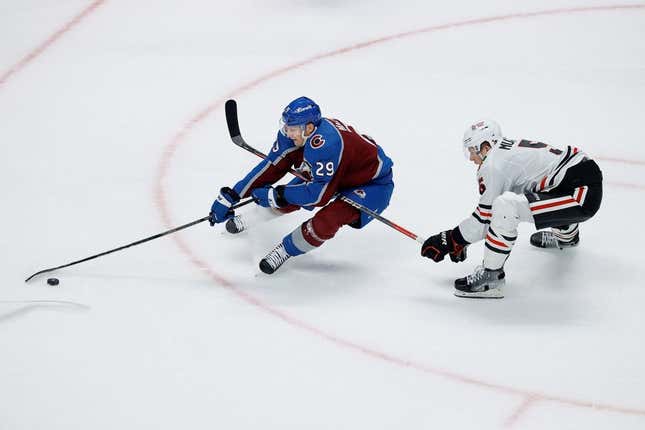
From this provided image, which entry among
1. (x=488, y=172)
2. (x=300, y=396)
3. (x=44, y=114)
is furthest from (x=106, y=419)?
(x=44, y=114)

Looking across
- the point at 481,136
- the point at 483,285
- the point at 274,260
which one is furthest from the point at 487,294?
the point at 274,260

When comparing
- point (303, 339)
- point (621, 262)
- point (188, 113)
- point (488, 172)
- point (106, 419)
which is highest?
point (188, 113)

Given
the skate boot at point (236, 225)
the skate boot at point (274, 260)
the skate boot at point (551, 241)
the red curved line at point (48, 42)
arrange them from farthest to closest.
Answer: the red curved line at point (48, 42), the skate boot at point (236, 225), the skate boot at point (551, 241), the skate boot at point (274, 260)

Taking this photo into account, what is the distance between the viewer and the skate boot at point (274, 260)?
5078mm

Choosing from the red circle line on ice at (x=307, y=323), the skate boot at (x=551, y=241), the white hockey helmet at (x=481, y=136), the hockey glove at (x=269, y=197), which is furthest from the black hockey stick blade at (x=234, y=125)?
the skate boot at (x=551, y=241)

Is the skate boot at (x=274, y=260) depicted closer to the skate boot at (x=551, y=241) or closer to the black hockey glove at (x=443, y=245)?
the black hockey glove at (x=443, y=245)

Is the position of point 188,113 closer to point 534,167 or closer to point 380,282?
point 380,282

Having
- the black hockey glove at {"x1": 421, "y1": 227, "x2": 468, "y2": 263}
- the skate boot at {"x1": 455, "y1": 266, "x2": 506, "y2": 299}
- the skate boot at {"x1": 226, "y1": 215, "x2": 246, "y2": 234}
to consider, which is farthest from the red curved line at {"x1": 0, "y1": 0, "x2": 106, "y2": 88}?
the skate boot at {"x1": 455, "y1": 266, "x2": 506, "y2": 299}

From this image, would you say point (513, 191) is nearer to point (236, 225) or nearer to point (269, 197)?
point (269, 197)

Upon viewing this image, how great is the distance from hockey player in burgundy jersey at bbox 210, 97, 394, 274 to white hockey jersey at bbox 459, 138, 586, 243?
22.0 inches

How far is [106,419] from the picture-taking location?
409cm

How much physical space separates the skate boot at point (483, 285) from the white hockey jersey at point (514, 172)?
0.18 meters

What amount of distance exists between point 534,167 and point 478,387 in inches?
43.7

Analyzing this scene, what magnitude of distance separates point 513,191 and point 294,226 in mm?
1312
